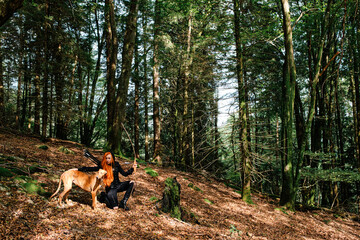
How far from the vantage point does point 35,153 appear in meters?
6.62

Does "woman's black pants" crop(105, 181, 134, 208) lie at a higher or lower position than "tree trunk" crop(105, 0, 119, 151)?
lower

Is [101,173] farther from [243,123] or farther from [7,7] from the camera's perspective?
[243,123]

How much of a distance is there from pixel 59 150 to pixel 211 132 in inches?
235

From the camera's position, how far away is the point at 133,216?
4.39m

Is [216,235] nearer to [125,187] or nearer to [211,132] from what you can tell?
[125,187]

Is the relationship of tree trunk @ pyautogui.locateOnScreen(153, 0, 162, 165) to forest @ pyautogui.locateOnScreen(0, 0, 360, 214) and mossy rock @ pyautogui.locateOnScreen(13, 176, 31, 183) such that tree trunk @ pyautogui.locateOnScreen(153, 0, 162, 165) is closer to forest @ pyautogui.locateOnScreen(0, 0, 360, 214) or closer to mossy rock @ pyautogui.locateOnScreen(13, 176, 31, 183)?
forest @ pyautogui.locateOnScreen(0, 0, 360, 214)

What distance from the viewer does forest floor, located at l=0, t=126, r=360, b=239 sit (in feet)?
10.4

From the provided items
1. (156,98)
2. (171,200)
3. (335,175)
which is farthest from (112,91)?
(335,175)

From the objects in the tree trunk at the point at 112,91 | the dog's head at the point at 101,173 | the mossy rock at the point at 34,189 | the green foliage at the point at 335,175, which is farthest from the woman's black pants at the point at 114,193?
the green foliage at the point at 335,175

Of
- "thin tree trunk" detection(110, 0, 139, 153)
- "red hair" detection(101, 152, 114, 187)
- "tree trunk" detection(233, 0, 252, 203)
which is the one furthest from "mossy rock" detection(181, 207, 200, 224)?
"thin tree trunk" detection(110, 0, 139, 153)

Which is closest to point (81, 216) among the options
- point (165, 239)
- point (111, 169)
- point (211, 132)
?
point (111, 169)

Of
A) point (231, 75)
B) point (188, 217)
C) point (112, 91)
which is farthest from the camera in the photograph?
point (112, 91)

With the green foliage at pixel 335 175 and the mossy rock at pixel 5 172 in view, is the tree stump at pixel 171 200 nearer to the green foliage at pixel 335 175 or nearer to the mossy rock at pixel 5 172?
Result: the mossy rock at pixel 5 172

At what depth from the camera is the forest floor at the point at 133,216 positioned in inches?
125
